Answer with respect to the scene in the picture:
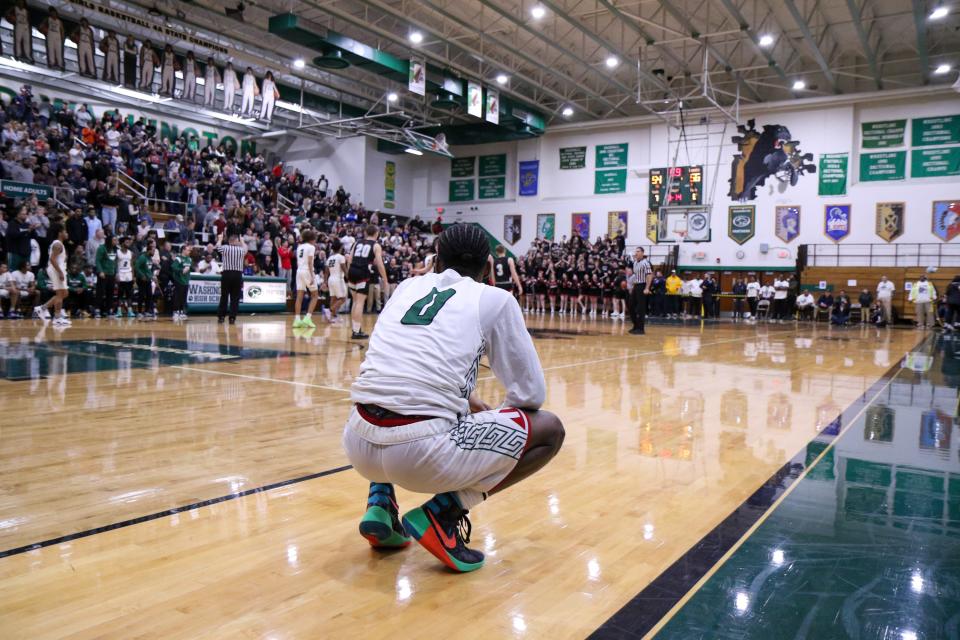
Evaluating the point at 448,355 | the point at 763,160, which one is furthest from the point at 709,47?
the point at 448,355

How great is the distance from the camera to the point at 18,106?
694 inches

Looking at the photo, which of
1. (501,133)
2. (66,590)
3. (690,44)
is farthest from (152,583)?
(501,133)

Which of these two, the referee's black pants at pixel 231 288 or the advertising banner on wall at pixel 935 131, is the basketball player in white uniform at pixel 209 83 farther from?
the advertising banner on wall at pixel 935 131

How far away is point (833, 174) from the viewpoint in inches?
890

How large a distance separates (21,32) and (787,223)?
21747 millimetres

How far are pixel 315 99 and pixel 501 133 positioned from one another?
24.0 feet

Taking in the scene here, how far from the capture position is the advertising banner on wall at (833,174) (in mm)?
22453

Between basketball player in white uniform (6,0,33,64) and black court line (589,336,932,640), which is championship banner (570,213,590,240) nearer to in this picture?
basketball player in white uniform (6,0,33,64)

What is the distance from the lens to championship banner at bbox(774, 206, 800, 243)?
76.1 feet

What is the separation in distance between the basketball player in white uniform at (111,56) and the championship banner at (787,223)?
20.1m

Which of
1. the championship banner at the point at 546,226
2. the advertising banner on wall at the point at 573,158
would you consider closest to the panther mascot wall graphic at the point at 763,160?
the advertising banner on wall at the point at 573,158

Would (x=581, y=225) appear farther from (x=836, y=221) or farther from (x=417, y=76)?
(x=417, y=76)

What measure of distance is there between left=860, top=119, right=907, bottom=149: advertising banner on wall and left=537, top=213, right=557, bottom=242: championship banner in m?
11.1

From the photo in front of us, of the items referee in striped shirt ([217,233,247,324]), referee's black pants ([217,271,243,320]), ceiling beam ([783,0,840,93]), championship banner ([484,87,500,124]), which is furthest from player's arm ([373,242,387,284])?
championship banner ([484,87,500,124])
